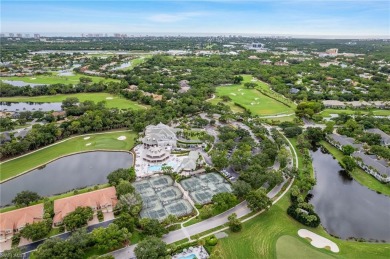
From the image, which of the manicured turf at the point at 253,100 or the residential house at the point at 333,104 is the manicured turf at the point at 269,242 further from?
the residential house at the point at 333,104

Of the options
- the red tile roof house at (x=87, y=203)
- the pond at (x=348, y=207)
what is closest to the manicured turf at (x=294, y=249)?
the pond at (x=348, y=207)

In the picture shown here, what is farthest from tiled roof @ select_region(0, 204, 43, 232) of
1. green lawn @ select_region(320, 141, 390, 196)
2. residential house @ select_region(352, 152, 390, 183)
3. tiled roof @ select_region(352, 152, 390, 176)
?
tiled roof @ select_region(352, 152, 390, 176)

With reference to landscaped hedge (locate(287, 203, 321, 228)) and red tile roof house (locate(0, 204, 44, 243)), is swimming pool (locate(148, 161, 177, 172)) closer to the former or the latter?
red tile roof house (locate(0, 204, 44, 243))

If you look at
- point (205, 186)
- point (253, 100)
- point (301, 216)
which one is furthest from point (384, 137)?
point (205, 186)

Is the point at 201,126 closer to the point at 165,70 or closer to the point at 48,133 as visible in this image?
the point at 48,133

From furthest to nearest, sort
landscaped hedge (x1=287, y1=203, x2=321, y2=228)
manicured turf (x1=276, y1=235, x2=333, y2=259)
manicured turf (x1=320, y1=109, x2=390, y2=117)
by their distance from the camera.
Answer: manicured turf (x1=320, y1=109, x2=390, y2=117) < landscaped hedge (x1=287, y1=203, x2=321, y2=228) < manicured turf (x1=276, y1=235, x2=333, y2=259)

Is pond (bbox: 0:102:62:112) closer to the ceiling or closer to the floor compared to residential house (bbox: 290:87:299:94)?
closer to the floor

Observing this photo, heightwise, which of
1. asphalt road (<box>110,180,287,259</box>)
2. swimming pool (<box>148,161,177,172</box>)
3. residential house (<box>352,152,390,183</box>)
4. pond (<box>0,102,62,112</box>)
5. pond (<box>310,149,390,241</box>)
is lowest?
pond (<box>310,149,390,241</box>)
